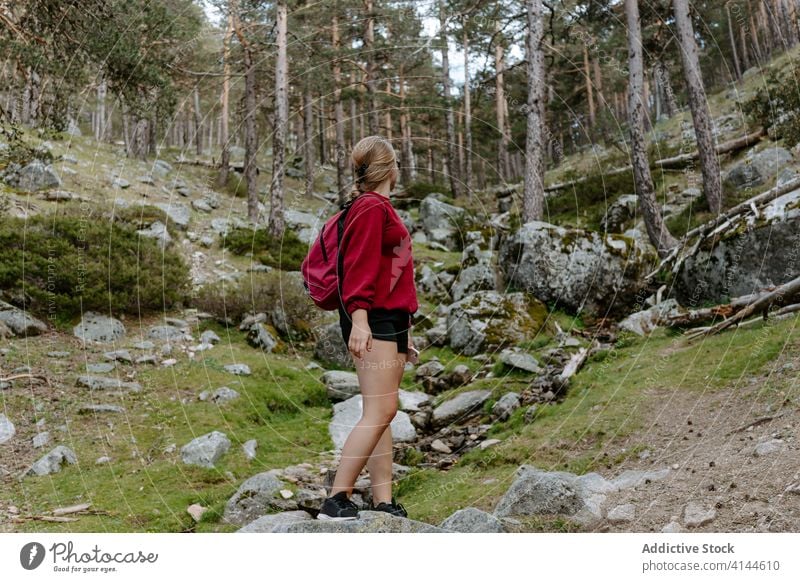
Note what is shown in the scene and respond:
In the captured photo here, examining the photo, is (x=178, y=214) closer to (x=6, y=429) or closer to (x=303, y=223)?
(x=303, y=223)

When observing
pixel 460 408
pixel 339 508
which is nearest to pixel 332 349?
pixel 460 408

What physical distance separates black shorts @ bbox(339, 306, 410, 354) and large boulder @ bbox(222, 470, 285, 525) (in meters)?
1.71

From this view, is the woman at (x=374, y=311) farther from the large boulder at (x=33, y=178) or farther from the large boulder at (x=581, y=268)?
the large boulder at (x=33, y=178)

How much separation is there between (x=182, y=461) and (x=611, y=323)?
22.4 ft

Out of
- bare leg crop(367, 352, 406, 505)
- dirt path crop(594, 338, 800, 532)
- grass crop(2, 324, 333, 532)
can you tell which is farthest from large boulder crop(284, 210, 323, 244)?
bare leg crop(367, 352, 406, 505)

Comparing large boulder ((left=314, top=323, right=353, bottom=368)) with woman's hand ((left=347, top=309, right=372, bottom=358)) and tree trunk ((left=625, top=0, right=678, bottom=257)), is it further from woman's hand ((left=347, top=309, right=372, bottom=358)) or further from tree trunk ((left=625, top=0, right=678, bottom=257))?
tree trunk ((left=625, top=0, right=678, bottom=257))

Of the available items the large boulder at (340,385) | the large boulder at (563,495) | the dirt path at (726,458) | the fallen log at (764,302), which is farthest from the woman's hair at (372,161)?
the fallen log at (764,302)

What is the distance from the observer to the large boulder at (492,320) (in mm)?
8805

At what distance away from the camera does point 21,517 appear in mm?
3707

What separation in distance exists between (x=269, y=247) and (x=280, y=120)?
291 centimetres

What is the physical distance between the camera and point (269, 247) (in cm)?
1370

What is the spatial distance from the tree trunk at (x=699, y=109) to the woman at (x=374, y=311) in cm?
1001
